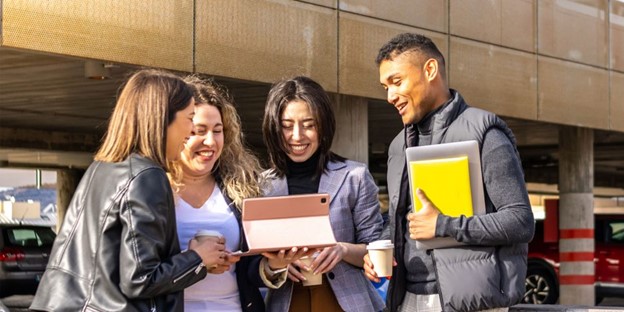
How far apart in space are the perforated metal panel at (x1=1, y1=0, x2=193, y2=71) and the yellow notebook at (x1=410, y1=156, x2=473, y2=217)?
7.81 metres

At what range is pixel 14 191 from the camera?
67375 mm

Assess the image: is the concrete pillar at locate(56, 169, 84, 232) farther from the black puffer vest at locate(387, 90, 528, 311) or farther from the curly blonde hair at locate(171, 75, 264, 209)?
the black puffer vest at locate(387, 90, 528, 311)

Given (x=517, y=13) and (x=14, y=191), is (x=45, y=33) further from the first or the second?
(x=14, y=191)

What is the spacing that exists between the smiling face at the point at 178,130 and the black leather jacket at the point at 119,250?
18cm

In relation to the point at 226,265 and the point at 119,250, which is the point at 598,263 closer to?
the point at 226,265

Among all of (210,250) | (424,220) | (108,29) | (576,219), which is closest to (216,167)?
(210,250)

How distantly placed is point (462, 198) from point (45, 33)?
27.0ft

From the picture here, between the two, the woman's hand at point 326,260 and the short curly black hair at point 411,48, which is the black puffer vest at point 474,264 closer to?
the short curly black hair at point 411,48

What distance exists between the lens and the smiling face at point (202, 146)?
15.0ft

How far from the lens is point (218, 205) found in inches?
180

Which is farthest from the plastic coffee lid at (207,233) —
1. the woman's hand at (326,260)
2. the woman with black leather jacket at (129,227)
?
the woman's hand at (326,260)

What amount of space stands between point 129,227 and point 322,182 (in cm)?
141

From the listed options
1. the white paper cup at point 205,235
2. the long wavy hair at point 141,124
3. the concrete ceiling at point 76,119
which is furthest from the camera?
the concrete ceiling at point 76,119

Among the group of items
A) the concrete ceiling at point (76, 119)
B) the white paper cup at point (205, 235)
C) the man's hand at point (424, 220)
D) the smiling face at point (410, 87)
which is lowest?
the white paper cup at point (205, 235)
